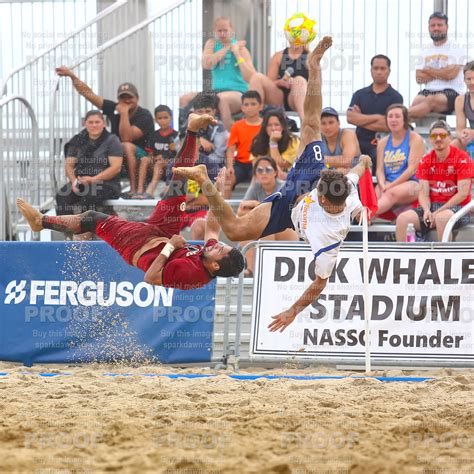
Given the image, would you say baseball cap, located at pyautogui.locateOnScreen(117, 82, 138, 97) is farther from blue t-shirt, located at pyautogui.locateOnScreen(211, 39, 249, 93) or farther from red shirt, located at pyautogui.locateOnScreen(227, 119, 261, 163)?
red shirt, located at pyautogui.locateOnScreen(227, 119, 261, 163)

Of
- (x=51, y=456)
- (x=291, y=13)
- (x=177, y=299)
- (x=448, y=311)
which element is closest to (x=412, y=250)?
(x=448, y=311)

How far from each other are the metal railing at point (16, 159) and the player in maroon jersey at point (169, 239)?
3705 mm

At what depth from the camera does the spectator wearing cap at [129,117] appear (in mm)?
12234

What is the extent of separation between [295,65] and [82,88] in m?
2.56

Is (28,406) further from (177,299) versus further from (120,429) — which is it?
(177,299)

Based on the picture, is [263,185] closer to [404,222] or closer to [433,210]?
[404,222]

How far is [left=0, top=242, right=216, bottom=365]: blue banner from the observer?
1022cm

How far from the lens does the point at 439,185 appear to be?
35.9 ft

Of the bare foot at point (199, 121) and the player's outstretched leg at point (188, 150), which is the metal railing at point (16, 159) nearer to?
the player's outstretched leg at point (188, 150)

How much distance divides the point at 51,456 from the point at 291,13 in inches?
311

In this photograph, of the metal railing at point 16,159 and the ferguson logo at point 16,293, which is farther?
the metal railing at point 16,159

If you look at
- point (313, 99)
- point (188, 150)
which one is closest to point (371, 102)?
point (313, 99)

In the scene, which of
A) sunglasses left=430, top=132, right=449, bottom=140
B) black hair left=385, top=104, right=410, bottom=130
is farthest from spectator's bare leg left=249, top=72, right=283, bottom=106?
sunglasses left=430, top=132, right=449, bottom=140

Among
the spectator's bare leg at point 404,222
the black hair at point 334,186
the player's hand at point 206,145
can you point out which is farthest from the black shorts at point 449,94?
the black hair at point 334,186
